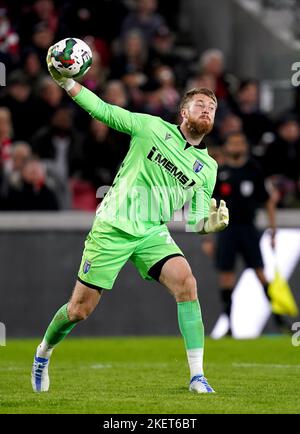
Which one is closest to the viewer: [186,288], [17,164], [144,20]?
[186,288]

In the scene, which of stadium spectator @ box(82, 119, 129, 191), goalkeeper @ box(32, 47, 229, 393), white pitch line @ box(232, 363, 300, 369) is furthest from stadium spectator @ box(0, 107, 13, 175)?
goalkeeper @ box(32, 47, 229, 393)

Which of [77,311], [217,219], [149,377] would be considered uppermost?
[217,219]

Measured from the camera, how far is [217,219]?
30.6 feet

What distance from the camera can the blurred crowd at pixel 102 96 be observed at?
16.7m

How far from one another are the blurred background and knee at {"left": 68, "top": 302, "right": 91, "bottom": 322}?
6.65 metres

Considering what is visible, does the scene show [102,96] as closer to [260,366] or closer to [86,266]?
[260,366]

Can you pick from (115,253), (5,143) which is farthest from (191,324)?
(5,143)

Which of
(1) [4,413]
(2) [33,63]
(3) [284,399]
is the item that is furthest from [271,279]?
(1) [4,413]

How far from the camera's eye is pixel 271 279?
Answer: 648 inches

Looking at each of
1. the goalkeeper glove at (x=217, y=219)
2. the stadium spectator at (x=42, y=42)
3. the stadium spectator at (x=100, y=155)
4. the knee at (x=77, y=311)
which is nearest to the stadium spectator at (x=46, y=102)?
the stadium spectator at (x=100, y=155)

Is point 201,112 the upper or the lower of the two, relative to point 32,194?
lower

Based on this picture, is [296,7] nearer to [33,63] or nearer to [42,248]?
[33,63]

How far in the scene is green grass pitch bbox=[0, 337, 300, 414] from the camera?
27.5ft

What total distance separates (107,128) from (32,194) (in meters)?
1.61
